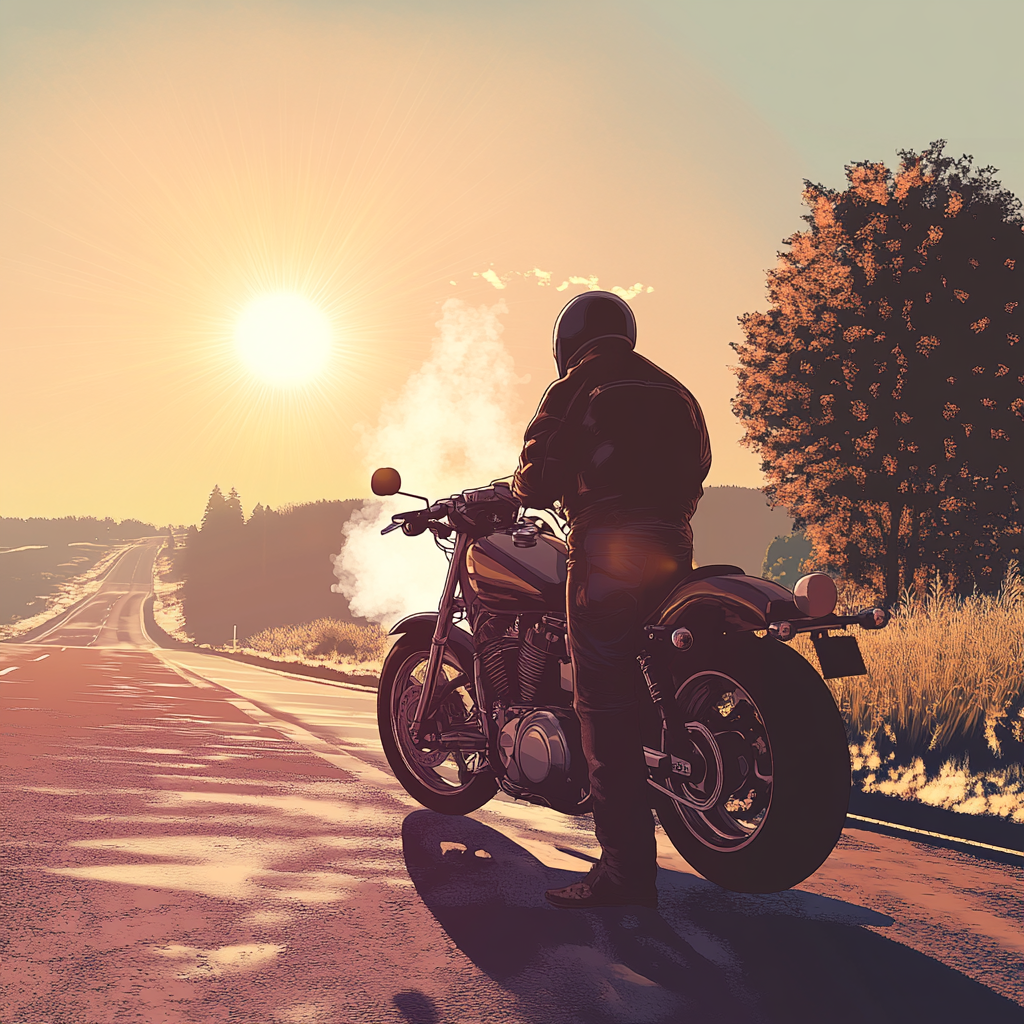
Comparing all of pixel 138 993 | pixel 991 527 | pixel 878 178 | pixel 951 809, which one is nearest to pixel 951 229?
pixel 878 178

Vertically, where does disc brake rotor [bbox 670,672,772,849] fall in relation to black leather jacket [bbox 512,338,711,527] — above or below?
below

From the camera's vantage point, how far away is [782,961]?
3686 mm

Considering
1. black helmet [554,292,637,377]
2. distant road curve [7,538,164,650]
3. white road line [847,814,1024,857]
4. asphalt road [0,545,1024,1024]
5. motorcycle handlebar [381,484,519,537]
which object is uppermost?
distant road curve [7,538,164,650]

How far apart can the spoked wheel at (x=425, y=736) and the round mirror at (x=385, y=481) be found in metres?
0.91

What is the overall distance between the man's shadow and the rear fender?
44.8 inches

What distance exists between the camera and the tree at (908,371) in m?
24.3

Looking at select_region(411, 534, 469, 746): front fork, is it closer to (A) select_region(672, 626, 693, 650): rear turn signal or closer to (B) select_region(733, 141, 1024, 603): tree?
(A) select_region(672, 626, 693, 650): rear turn signal

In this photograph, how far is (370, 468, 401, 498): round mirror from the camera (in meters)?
5.51

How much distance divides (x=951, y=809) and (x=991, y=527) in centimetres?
2080

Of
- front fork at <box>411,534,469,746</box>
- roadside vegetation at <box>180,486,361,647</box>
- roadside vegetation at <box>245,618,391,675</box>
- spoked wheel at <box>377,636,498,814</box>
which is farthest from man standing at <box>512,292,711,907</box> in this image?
roadside vegetation at <box>180,486,361,647</box>

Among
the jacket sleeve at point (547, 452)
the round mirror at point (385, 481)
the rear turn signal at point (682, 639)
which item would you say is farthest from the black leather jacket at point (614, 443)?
the round mirror at point (385, 481)

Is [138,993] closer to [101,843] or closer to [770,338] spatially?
[101,843]

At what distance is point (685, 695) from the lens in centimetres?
429

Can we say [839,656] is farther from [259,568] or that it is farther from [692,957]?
[259,568]
